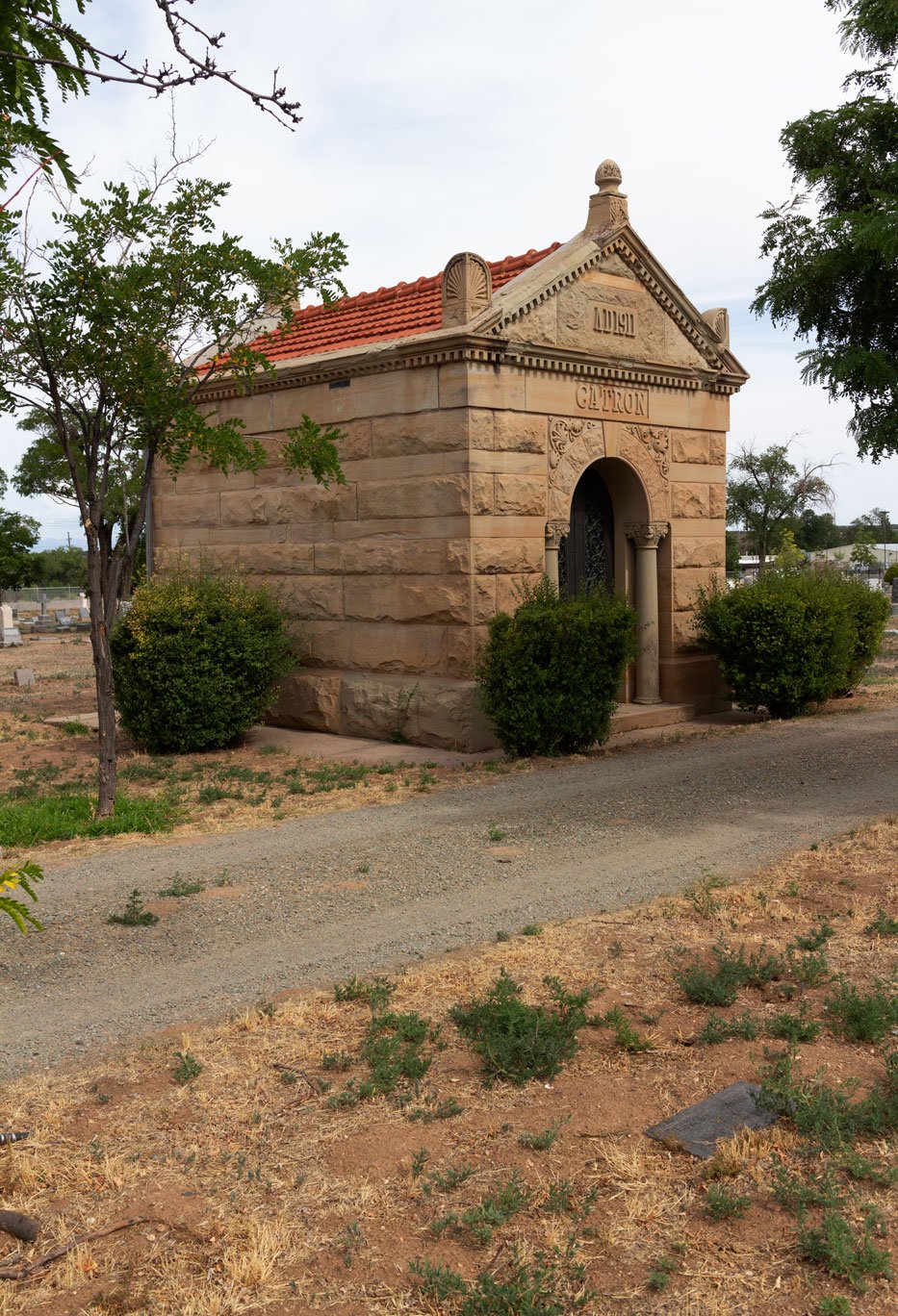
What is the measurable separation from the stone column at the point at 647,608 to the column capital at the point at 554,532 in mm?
1826

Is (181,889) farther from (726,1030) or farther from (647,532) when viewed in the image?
(647,532)

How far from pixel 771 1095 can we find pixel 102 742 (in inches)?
263

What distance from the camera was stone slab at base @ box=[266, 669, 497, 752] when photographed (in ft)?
39.9

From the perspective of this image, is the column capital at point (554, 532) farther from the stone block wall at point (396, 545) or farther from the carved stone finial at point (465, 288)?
the carved stone finial at point (465, 288)

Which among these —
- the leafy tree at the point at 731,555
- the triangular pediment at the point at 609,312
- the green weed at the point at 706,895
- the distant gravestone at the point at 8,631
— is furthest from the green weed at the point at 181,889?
the leafy tree at the point at 731,555

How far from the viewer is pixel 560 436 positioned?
42.5 ft

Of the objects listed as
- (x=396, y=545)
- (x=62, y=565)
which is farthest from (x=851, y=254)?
(x=62, y=565)

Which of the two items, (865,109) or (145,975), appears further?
(865,109)

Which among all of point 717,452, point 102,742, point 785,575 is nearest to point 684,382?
point 717,452

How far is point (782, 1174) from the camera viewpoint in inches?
150

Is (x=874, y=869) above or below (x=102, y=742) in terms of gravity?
below

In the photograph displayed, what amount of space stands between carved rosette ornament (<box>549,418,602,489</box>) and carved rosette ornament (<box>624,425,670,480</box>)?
40.2 inches

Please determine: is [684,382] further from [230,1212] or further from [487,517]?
[230,1212]

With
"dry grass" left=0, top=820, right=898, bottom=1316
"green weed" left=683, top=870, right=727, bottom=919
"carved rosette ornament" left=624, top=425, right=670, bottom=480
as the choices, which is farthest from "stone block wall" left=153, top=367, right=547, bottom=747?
"dry grass" left=0, top=820, right=898, bottom=1316
